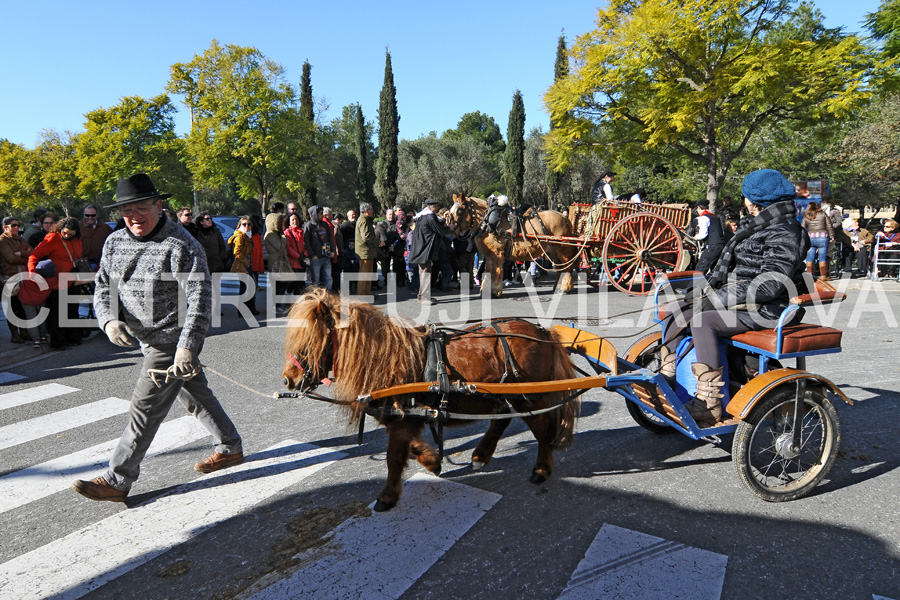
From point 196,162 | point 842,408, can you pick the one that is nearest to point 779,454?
point 842,408

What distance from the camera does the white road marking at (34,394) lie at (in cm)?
576

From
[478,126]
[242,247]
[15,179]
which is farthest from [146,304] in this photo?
[478,126]

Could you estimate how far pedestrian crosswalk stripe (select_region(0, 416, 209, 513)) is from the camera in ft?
12.5

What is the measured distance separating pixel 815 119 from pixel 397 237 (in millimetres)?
13148

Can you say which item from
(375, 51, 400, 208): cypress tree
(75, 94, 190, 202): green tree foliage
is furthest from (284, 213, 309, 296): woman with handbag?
(375, 51, 400, 208): cypress tree

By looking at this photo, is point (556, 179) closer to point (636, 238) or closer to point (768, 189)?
point (636, 238)

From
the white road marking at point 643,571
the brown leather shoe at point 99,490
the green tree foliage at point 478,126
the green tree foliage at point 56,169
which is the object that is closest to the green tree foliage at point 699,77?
the white road marking at point 643,571

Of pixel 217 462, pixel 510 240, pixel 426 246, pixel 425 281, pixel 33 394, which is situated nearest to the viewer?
pixel 217 462

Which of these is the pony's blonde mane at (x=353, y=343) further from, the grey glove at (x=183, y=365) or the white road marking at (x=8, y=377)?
the white road marking at (x=8, y=377)

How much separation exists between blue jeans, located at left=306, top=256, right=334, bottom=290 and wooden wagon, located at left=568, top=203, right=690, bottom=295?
17.3ft

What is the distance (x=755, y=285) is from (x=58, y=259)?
8.59 m

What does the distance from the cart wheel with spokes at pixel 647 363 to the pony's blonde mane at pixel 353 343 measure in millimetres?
2050

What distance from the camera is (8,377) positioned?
6.68m

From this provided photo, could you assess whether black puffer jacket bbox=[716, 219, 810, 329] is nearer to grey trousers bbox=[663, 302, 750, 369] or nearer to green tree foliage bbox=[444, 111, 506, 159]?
grey trousers bbox=[663, 302, 750, 369]
